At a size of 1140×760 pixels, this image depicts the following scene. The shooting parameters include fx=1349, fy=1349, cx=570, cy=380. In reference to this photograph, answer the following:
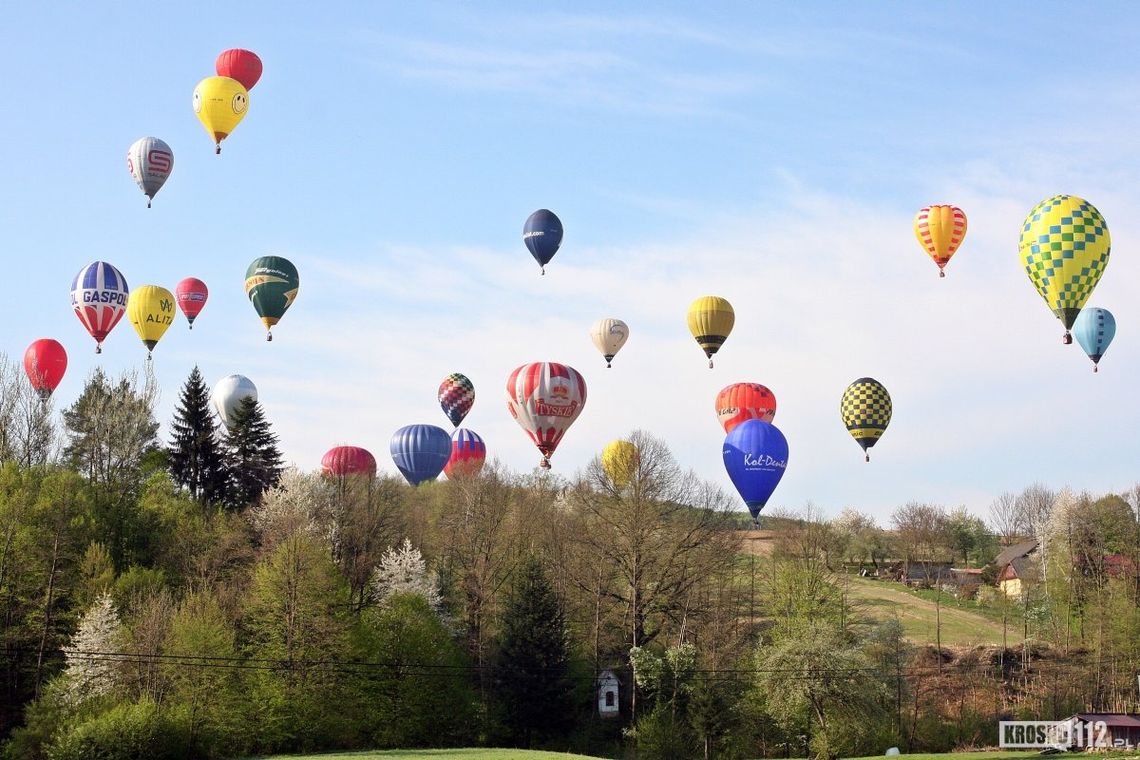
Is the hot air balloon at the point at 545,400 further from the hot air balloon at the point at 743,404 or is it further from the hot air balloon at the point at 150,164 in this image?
the hot air balloon at the point at 150,164

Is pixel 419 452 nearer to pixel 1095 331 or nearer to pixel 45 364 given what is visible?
pixel 45 364

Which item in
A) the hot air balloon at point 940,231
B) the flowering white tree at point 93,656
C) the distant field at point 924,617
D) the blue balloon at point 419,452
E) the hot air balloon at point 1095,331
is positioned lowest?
the flowering white tree at point 93,656

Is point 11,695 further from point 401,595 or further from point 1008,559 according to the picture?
point 1008,559

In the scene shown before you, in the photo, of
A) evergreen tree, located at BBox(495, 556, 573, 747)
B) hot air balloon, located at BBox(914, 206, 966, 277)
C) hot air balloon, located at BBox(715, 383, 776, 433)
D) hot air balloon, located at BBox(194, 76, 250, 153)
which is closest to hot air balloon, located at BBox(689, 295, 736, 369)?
hot air balloon, located at BBox(715, 383, 776, 433)

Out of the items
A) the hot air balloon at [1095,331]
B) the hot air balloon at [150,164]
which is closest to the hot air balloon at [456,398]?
the hot air balloon at [150,164]

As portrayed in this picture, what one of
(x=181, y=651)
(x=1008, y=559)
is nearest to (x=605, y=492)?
(x=181, y=651)

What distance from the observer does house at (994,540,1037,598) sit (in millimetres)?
93562

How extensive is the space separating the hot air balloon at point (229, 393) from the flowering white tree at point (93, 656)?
129 ft

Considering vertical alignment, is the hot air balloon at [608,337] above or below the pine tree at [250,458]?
above

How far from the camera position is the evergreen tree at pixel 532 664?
191ft

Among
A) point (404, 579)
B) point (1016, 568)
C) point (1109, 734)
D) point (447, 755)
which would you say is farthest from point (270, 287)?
point (1016, 568)

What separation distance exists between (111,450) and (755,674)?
121 ft

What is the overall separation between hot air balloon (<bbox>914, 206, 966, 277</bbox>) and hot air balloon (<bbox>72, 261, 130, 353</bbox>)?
138ft

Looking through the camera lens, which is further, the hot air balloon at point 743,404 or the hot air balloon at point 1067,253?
the hot air balloon at point 743,404
